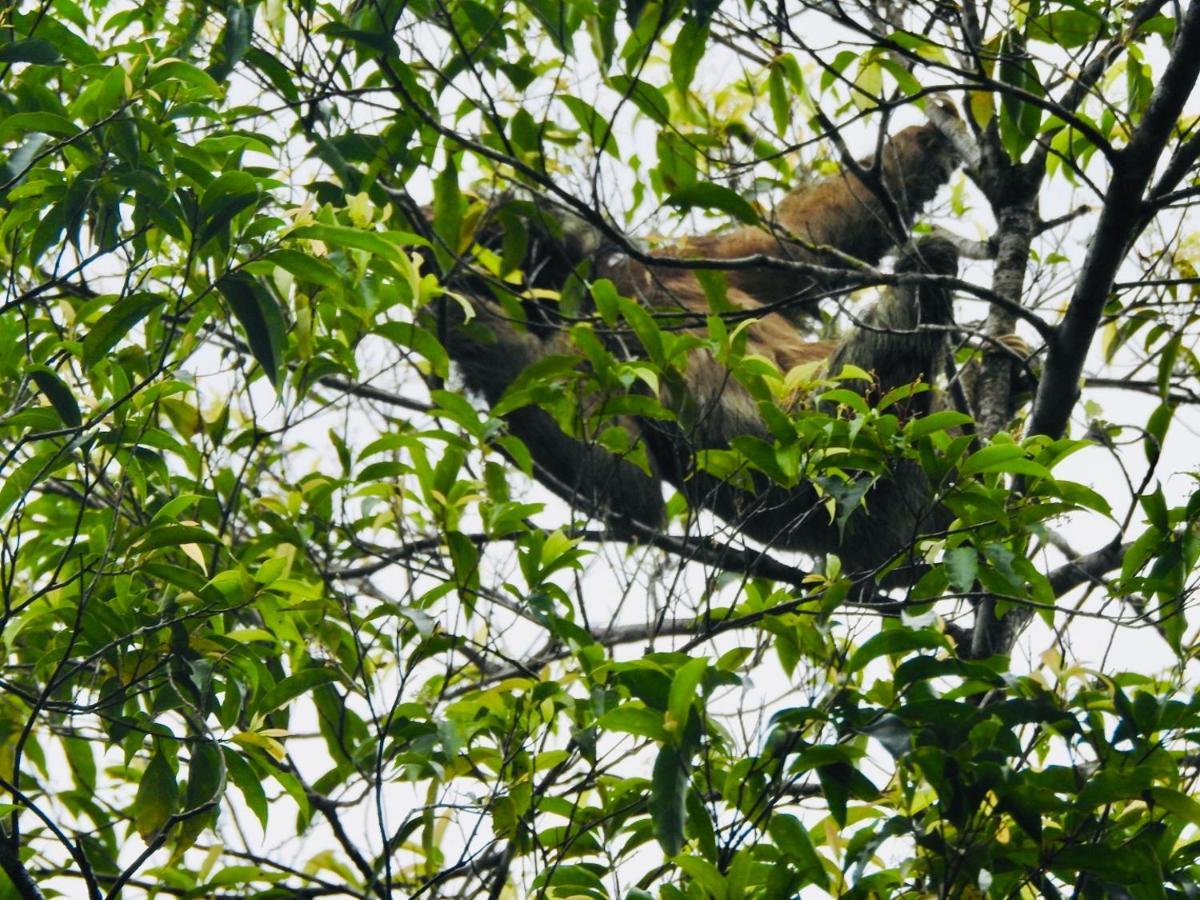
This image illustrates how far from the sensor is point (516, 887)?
10.6ft

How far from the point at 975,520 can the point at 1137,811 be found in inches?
24.8

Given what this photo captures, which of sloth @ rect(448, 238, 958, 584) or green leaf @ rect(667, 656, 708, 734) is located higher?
sloth @ rect(448, 238, 958, 584)

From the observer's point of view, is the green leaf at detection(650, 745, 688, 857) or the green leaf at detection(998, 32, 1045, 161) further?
the green leaf at detection(998, 32, 1045, 161)

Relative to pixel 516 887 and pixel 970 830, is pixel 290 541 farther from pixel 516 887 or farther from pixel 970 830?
pixel 970 830

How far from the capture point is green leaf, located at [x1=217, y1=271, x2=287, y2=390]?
7.93 ft

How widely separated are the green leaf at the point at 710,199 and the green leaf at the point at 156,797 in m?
1.63

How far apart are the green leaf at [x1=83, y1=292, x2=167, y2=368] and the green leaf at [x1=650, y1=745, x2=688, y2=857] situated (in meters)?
1.27

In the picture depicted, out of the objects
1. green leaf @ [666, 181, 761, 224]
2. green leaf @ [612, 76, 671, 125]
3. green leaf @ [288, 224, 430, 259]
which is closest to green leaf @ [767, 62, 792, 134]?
green leaf @ [612, 76, 671, 125]

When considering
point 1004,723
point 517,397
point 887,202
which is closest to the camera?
point 1004,723

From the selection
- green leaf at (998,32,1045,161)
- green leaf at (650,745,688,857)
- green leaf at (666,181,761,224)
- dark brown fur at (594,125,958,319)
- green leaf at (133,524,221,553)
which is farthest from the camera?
dark brown fur at (594,125,958,319)

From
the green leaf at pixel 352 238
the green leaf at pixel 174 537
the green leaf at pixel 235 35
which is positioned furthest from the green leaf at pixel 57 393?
the green leaf at pixel 235 35

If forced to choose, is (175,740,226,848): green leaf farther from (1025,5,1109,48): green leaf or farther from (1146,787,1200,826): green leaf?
(1025,5,1109,48): green leaf

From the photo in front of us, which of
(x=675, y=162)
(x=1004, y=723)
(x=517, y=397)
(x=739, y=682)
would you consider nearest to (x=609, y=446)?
(x=517, y=397)

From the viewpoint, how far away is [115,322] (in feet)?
8.07
